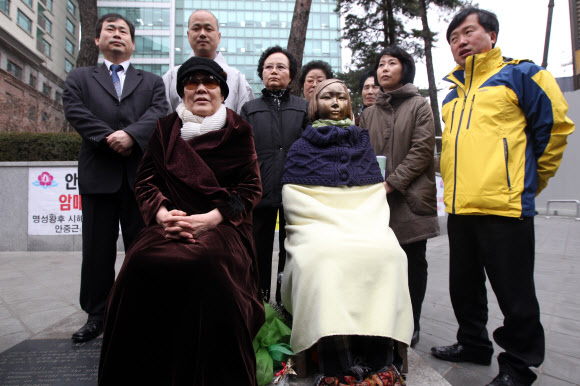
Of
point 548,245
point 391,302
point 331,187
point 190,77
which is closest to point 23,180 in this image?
point 190,77

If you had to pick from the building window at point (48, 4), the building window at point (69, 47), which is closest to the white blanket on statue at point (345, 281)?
the building window at point (48, 4)

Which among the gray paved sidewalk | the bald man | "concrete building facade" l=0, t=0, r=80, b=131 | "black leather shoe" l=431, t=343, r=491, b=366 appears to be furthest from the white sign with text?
"concrete building facade" l=0, t=0, r=80, b=131

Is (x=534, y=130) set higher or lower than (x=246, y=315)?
higher

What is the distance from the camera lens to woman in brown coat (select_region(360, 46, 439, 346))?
263 cm

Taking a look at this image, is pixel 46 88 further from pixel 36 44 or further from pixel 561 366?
pixel 561 366

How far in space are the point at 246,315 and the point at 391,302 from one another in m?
0.74

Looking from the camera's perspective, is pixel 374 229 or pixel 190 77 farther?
pixel 190 77

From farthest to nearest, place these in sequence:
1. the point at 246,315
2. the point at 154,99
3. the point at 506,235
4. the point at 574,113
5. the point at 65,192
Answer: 1. the point at 574,113
2. the point at 65,192
3. the point at 154,99
4. the point at 506,235
5. the point at 246,315

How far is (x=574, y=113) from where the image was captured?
1418 centimetres

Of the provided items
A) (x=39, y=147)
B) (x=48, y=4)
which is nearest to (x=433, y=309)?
(x=39, y=147)

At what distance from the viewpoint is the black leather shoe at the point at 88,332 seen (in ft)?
8.37

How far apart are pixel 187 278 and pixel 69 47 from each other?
49.7 metres

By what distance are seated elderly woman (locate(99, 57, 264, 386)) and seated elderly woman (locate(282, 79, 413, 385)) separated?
29 centimetres

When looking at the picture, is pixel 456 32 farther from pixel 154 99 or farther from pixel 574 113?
pixel 574 113
